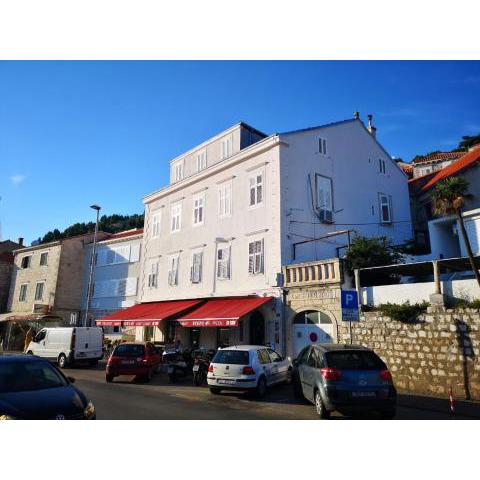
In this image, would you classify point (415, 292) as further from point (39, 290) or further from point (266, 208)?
point (39, 290)

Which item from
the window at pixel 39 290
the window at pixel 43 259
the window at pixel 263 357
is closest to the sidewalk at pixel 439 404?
the window at pixel 263 357

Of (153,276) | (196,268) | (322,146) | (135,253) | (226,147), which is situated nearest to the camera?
(322,146)

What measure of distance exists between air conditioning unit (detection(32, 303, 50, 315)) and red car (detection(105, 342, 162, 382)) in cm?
2460

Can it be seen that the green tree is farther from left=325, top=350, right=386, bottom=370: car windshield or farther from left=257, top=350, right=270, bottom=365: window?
left=325, top=350, right=386, bottom=370: car windshield

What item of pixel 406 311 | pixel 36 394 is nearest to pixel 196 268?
pixel 406 311

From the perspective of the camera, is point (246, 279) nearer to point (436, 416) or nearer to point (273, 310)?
point (273, 310)

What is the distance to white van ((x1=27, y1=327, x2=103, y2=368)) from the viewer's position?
21344 mm

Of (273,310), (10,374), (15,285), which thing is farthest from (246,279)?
(15,285)

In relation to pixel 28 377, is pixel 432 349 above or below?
above

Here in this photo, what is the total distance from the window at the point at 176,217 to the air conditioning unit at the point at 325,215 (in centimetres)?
1019

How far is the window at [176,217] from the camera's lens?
88.9 feet

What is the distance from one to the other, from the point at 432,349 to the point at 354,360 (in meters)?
5.98

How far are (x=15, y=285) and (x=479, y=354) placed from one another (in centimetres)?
4437

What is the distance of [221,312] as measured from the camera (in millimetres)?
19172
